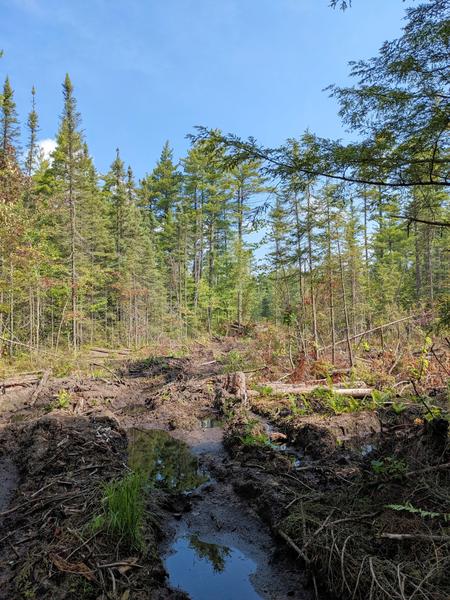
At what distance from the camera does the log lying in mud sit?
9492mm

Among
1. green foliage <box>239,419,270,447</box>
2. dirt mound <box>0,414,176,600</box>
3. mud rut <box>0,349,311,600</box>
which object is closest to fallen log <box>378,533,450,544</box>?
mud rut <box>0,349,311,600</box>

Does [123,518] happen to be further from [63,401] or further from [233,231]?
[233,231]

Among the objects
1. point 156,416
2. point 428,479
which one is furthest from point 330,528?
point 156,416

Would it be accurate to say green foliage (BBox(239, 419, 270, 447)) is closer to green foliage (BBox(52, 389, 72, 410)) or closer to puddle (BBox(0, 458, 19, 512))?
puddle (BBox(0, 458, 19, 512))

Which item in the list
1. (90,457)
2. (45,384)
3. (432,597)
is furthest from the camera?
(45,384)

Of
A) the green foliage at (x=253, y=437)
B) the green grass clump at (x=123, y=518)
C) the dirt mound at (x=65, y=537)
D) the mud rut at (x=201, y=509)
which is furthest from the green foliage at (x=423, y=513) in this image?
the green foliage at (x=253, y=437)

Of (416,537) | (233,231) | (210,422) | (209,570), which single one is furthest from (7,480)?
(233,231)

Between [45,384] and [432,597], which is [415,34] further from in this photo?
[45,384]

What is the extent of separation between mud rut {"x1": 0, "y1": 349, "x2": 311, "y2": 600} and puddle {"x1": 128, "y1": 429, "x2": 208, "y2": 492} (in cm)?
18

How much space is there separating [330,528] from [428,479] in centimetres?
132

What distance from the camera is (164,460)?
7.13m

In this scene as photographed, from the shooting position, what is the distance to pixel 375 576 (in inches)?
119

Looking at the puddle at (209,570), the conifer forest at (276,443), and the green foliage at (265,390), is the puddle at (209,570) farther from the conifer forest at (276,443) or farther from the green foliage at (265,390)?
the green foliage at (265,390)

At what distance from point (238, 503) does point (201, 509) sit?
20.8 inches
